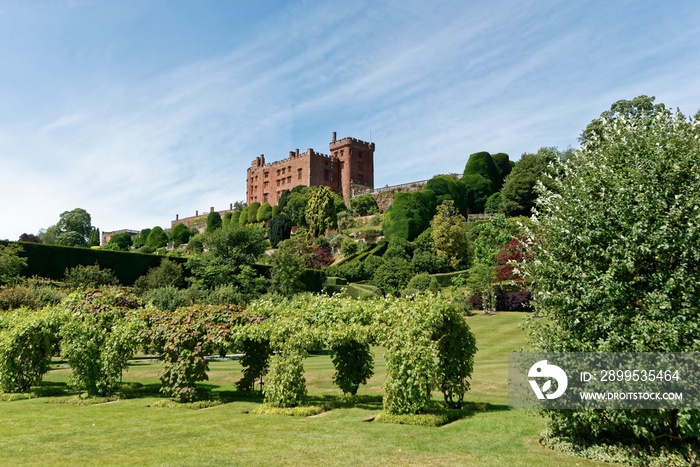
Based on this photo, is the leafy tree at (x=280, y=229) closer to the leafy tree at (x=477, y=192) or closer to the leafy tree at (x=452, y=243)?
the leafy tree at (x=477, y=192)

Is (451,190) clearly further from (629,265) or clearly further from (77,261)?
(629,265)

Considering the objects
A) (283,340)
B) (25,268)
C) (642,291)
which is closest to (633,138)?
(642,291)

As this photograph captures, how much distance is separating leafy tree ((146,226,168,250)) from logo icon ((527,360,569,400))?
96906 millimetres

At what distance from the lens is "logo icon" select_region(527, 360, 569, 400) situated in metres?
7.93

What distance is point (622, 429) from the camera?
7848 millimetres

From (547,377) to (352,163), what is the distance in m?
85.7

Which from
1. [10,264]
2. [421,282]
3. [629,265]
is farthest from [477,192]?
[629,265]

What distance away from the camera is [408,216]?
59.6m

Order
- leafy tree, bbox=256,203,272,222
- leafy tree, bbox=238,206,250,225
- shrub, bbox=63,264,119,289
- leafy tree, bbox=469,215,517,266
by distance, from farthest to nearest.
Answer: leafy tree, bbox=238,206,250,225 → leafy tree, bbox=256,203,272,222 → leafy tree, bbox=469,215,517,266 → shrub, bbox=63,264,119,289

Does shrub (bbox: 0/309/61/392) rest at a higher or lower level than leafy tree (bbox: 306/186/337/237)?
lower

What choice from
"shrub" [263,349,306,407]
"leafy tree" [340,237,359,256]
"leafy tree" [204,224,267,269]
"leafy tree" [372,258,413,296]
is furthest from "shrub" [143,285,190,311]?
"leafy tree" [340,237,359,256]

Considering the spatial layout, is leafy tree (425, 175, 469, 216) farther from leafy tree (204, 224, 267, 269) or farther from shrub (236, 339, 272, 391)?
shrub (236, 339, 272, 391)

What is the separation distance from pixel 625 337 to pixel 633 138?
3191mm

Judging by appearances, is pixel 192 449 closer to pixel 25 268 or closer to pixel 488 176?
pixel 25 268
